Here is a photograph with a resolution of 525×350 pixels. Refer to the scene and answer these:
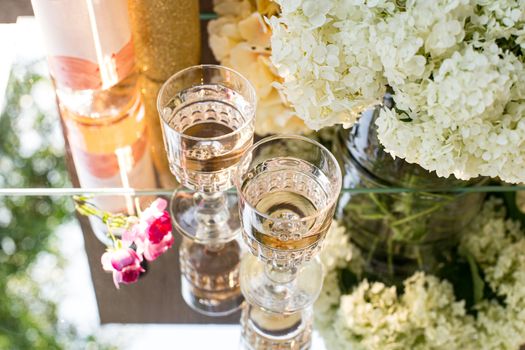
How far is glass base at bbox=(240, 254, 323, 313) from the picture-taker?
30.4 inches

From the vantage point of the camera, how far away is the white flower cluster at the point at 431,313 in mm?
768

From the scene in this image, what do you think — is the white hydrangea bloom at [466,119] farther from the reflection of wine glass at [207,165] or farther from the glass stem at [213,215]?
the glass stem at [213,215]

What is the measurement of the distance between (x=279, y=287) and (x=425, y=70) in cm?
33

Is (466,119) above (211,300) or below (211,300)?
above

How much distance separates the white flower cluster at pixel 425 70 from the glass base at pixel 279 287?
0.24m

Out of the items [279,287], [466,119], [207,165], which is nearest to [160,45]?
[207,165]

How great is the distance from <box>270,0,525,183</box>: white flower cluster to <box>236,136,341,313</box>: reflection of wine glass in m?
0.09

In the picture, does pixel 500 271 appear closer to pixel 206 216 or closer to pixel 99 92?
pixel 206 216

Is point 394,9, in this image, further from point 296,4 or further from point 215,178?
point 215,178

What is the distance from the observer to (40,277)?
82cm

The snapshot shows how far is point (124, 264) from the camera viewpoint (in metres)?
0.74

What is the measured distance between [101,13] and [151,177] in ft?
0.66

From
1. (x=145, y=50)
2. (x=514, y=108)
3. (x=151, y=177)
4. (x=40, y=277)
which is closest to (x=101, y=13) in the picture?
(x=145, y=50)

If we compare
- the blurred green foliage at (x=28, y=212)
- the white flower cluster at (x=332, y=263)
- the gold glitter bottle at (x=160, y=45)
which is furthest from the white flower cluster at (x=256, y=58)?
the blurred green foliage at (x=28, y=212)
